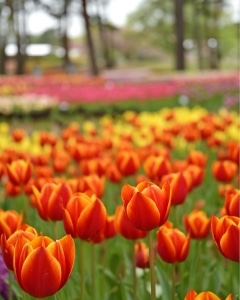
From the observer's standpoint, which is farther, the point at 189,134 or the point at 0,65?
the point at 0,65

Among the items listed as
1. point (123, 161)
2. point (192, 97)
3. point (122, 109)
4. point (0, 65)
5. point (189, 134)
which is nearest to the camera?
point (123, 161)

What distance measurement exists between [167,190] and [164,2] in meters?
54.9

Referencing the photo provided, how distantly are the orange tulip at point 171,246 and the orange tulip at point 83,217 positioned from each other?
0.19 metres

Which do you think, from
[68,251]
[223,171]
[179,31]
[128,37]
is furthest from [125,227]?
[128,37]

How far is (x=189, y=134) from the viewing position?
14.9 feet

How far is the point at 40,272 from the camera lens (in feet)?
4.21

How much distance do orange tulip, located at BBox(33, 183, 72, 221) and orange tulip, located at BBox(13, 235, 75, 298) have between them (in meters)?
0.49

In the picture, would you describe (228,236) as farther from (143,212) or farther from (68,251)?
(68,251)

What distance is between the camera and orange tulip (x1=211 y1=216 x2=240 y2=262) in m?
1.46

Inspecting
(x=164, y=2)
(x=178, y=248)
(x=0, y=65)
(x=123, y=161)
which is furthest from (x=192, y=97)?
(x=164, y=2)

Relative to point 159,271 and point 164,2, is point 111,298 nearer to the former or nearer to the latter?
point 159,271

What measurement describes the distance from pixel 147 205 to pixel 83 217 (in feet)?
0.69

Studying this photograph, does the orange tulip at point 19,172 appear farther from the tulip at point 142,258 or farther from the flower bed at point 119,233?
the tulip at point 142,258

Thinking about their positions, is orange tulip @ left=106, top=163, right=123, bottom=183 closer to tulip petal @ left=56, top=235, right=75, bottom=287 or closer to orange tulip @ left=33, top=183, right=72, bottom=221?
orange tulip @ left=33, top=183, right=72, bottom=221
